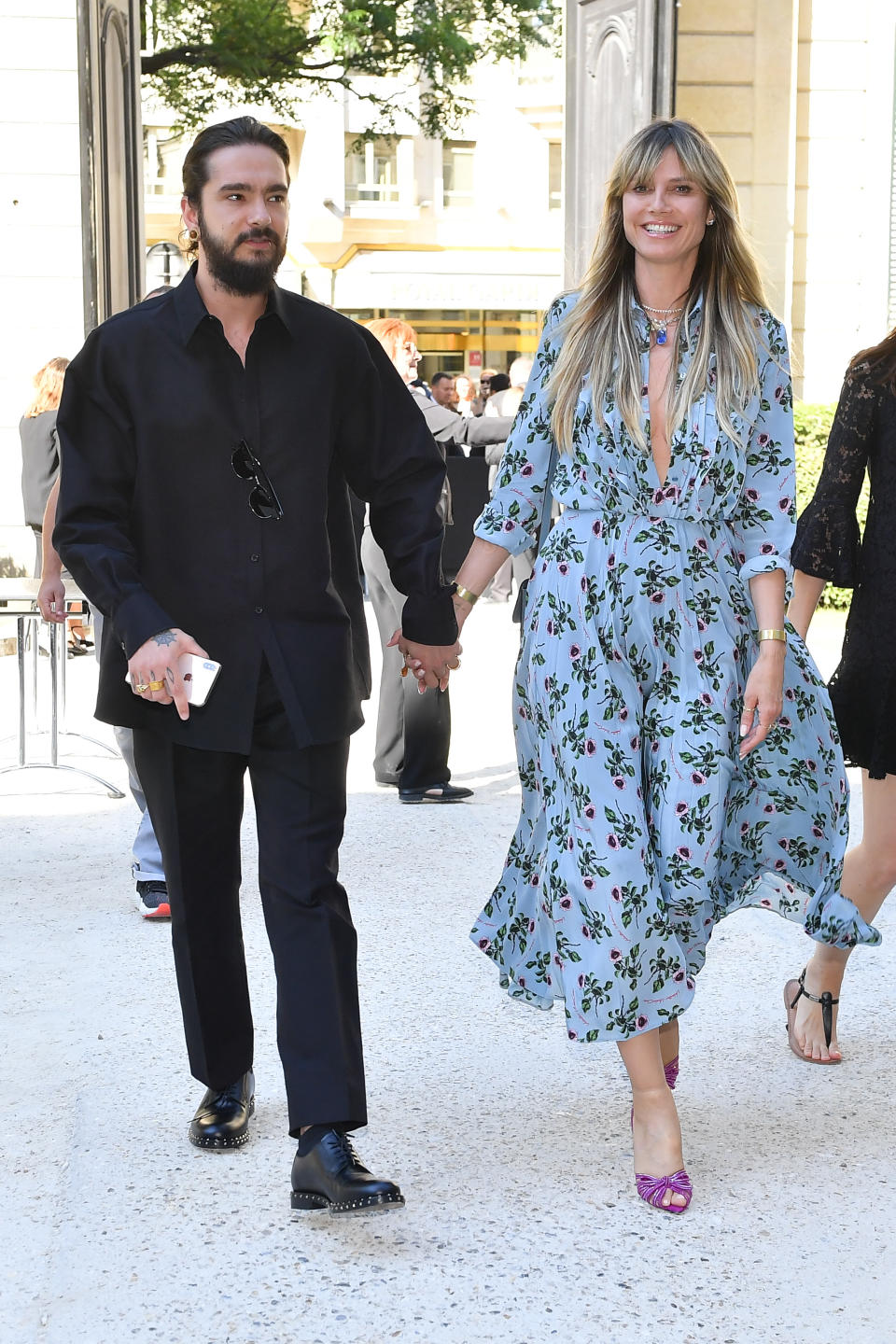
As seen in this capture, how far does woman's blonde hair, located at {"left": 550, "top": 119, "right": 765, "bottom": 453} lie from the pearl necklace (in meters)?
0.02

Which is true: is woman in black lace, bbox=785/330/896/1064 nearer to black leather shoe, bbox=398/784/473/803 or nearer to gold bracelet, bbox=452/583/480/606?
gold bracelet, bbox=452/583/480/606

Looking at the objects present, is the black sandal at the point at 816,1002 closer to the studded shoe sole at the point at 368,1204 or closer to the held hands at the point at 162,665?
the studded shoe sole at the point at 368,1204

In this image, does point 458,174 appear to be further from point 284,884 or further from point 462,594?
point 284,884

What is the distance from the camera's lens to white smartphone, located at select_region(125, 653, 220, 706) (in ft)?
10.3

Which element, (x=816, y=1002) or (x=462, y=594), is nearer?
(x=462, y=594)

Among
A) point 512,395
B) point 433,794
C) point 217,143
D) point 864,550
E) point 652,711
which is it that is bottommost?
point 433,794

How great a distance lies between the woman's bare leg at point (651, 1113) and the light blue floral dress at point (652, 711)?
10cm

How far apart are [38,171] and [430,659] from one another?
9677 millimetres

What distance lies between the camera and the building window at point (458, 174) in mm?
42219

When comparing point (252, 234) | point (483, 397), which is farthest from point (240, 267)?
point (483, 397)

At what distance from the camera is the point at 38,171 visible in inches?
479

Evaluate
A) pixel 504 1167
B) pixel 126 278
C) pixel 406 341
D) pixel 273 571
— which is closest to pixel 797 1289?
Result: pixel 504 1167

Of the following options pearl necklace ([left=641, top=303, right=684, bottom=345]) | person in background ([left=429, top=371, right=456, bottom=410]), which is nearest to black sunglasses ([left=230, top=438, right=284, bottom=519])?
pearl necklace ([left=641, top=303, right=684, bottom=345])

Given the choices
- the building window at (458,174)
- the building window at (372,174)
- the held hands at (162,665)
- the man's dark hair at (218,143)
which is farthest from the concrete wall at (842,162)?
the building window at (458,174)
